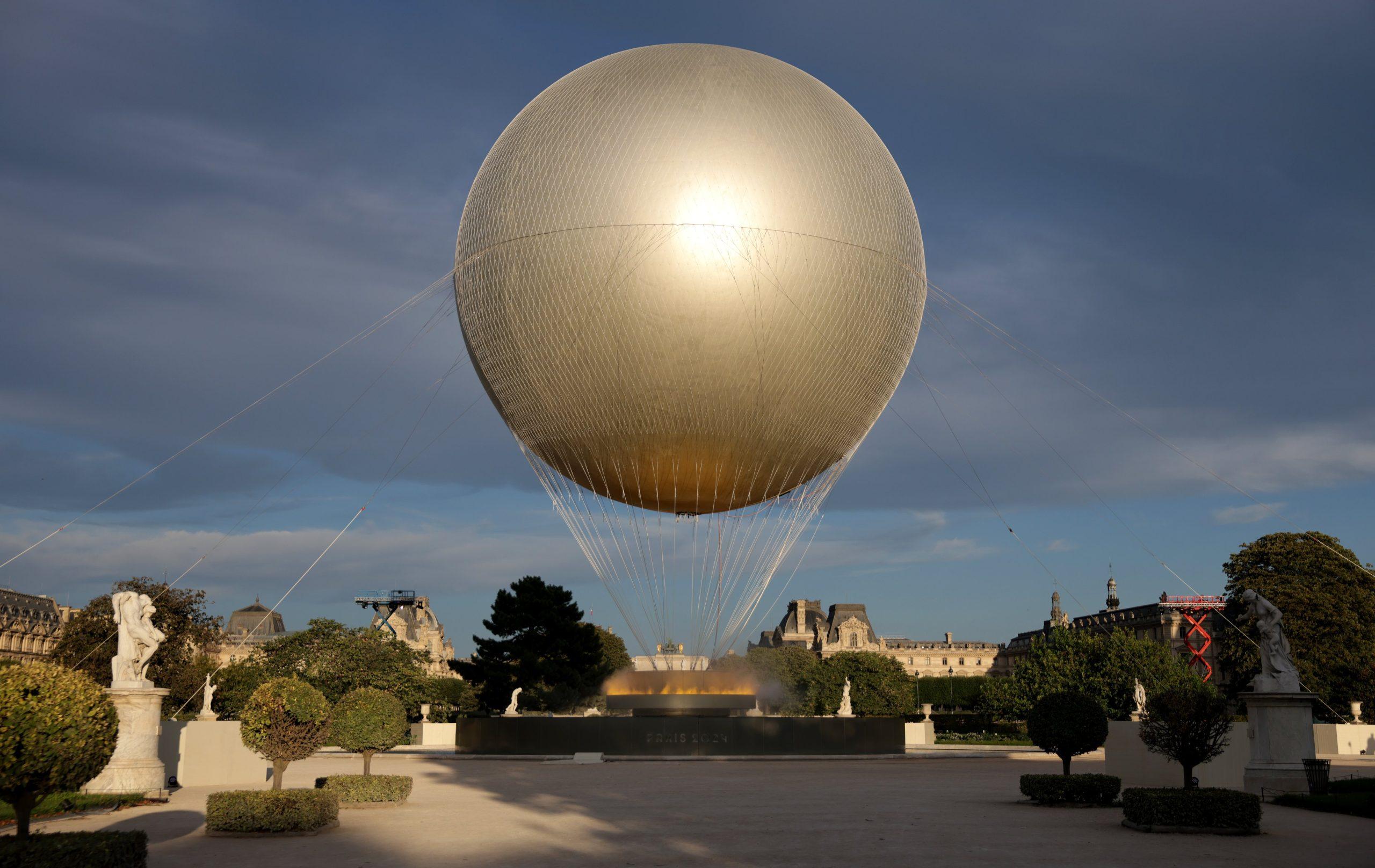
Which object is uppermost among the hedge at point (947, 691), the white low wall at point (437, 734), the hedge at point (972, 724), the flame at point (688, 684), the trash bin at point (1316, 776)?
the flame at point (688, 684)

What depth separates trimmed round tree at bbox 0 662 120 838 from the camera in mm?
11141

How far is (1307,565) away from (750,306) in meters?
50.4

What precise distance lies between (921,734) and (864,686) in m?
33.4

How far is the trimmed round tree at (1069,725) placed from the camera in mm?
21375

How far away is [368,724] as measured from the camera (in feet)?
71.1

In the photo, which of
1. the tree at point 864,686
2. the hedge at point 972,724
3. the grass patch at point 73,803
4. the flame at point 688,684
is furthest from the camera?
the tree at point 864,686

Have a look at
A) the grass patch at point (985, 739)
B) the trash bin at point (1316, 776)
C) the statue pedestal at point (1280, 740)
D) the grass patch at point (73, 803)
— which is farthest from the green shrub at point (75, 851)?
the grass patch at point (985, 739)

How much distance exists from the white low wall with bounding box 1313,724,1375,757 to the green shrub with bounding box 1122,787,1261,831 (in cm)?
3848

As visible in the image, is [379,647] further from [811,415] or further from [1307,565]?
[1307,565]

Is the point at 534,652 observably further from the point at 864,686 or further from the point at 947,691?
the point at 947,691

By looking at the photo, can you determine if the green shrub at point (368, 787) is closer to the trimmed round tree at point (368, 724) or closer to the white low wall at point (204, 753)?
the trimmed round tree at point (368, 724)

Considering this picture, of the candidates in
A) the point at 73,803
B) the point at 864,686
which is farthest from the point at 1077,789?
the point at 864,686

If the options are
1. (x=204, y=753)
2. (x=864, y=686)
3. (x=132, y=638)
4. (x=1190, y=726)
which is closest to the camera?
(x=1190, y=726)

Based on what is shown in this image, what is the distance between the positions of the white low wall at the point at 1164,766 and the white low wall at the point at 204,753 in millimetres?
22132
